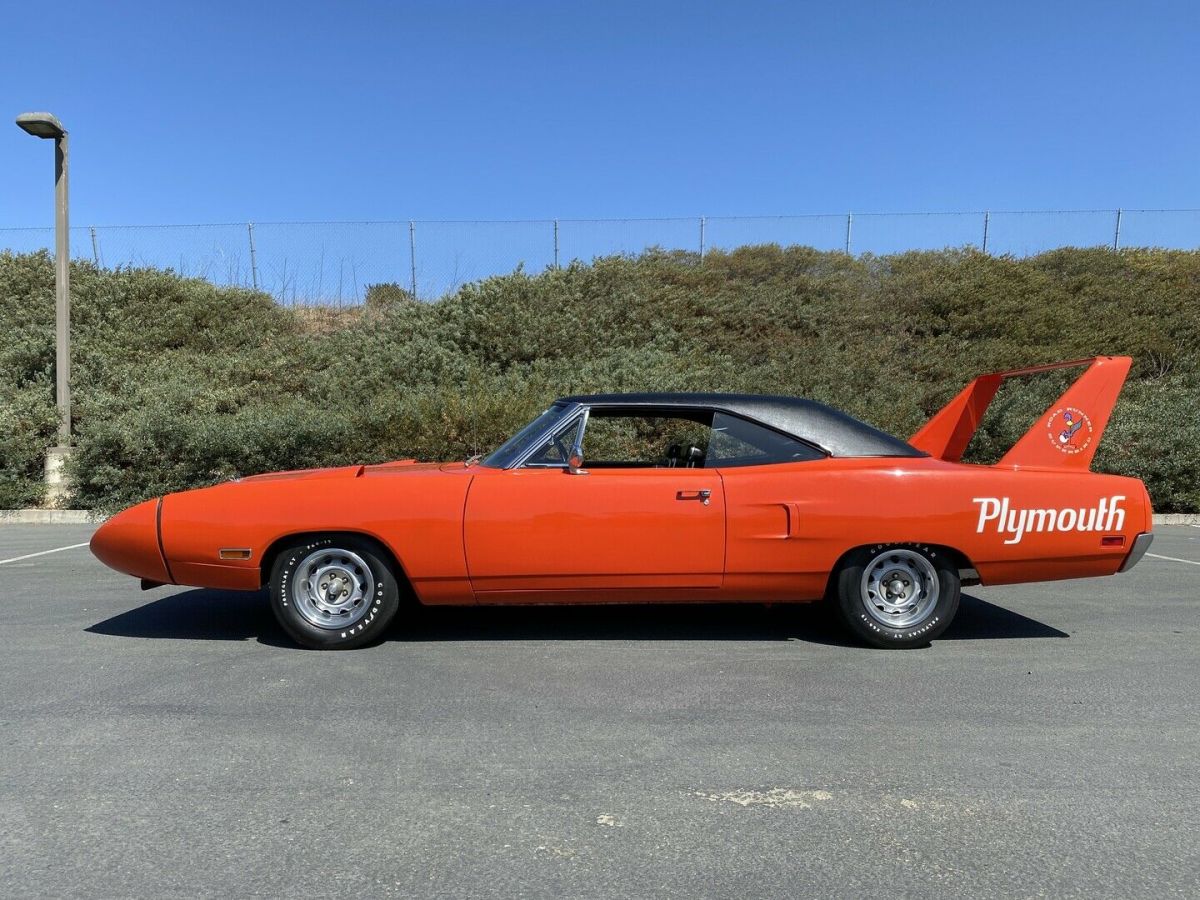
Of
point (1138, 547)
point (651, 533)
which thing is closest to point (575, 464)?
point (651, 533)

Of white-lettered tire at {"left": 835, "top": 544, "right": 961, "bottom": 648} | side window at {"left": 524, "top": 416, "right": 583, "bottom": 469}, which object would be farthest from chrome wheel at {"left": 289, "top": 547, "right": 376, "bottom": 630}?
white-lettered tire at {"left": 835, "top": 544, "right": 961, "bottom": 648}

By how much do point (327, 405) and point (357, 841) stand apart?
13528 mm

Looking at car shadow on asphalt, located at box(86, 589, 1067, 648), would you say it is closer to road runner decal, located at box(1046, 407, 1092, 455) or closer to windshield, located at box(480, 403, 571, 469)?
windshield, located at box(480, 403, 571, 469)

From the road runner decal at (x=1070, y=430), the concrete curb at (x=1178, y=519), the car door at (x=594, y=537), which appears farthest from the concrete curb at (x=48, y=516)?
the concrete curb at (x=1178, y=519)

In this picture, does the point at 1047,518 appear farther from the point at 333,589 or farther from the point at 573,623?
the point at 333,589

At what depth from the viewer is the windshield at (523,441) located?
5.06m

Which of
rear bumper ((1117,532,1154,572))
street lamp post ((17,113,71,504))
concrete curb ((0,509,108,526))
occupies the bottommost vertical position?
concrete curb ((0,509,108,526))

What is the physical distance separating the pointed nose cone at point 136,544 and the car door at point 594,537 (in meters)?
1.74

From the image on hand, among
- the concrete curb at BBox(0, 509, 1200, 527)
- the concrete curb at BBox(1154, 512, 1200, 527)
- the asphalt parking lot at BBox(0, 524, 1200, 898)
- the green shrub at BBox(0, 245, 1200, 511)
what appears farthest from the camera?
the green shrub at BBox(0, 245, 1200, 511)

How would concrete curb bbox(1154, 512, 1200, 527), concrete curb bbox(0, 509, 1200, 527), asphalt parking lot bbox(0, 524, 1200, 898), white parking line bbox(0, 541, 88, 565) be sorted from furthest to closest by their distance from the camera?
1. concrete curb bbox(0, 509, 1200, 527)
2. concrete curb bbox(1154, 512, 1200, 527)
3. white parking line bbox(0, 541, 88, 565)
4. asphalt parking lot bbox(0, 524, 1200, 898)

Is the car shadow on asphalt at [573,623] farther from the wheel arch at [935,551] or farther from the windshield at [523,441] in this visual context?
the windshield at [523,441]

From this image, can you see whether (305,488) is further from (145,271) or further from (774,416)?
(145,271)

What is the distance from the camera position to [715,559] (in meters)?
Result: 4.84

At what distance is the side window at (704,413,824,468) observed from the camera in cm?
507
